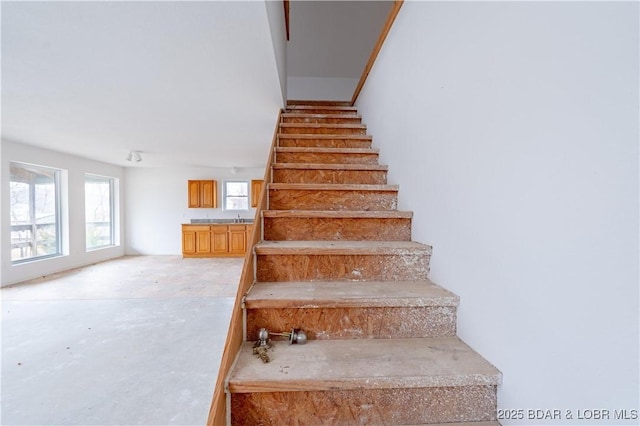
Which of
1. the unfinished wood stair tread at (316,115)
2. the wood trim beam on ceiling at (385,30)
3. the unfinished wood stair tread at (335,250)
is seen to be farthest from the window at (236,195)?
the unfinished wood stair tread at (335,250)

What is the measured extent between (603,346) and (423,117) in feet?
4.09

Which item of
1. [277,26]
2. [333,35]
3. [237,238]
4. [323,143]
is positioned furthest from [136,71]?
[237,238]

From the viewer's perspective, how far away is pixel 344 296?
3.88 feet

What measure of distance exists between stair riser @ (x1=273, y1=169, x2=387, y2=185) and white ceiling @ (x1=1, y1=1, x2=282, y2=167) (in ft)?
2.89

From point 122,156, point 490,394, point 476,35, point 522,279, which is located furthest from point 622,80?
point 122,156

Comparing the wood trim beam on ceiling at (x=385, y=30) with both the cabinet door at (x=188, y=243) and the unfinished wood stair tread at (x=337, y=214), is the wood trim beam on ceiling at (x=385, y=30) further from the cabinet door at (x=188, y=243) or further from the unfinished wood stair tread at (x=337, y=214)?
the cabinet door at (x=188, y=243)

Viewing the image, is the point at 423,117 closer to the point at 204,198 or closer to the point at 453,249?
the point at 453,249

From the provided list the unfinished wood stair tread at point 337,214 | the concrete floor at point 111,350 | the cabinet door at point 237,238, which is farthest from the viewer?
the cabinet door at point 237,238

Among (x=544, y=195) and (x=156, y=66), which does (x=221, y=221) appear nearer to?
(x=156, y=66)

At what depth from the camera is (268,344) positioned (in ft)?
3.59

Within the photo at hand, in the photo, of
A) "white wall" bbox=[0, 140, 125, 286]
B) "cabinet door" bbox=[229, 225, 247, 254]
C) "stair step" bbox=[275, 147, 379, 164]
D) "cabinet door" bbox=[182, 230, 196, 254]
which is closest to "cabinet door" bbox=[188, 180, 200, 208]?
"cabinet door" bbox=[182, 230, 196, 254]

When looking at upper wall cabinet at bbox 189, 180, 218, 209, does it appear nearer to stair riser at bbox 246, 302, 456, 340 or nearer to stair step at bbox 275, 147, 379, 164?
stair step at bbox 275, 147, 379, 164

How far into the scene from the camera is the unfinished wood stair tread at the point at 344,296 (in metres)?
1.15

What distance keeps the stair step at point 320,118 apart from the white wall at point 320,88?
264 centimetres
